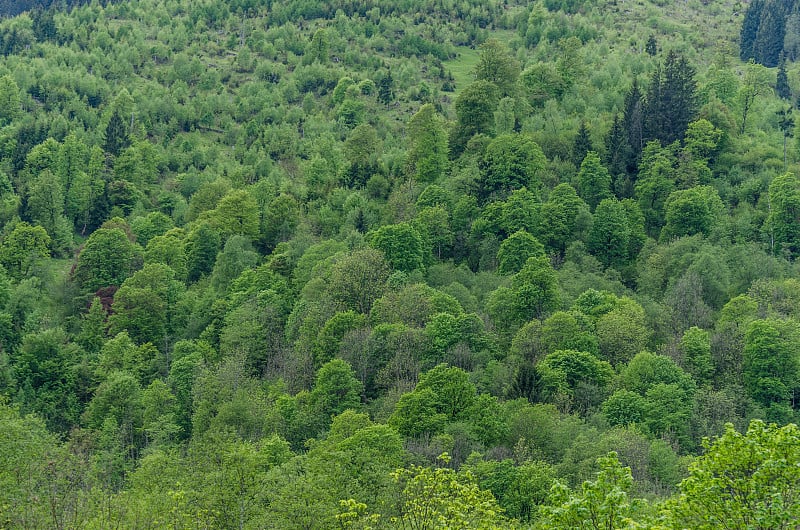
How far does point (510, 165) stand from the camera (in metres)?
127

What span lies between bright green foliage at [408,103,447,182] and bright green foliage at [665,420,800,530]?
10497 centimetres

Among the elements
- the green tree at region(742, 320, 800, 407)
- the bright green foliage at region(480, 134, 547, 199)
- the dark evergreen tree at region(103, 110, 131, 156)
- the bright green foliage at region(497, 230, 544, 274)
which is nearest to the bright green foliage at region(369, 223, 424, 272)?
the bright green foliage at region(497, 230, 544, 274)

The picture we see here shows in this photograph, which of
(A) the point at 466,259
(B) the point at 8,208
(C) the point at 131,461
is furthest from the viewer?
(B) the point at 8,208

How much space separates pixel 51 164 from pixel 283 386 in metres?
105

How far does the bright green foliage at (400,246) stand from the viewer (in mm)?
112438

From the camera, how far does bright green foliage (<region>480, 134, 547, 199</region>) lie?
419ft

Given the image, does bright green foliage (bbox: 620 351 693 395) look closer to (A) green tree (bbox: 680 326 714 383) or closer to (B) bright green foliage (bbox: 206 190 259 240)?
(A) green tree (bbox: 680 326 714 383)

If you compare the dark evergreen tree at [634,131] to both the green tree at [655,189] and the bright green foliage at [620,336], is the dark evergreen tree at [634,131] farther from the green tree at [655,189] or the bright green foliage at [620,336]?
the bright green foliage at [620,336]

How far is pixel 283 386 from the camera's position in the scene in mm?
95500

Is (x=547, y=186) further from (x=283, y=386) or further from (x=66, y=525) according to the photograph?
(x=66, y=525)

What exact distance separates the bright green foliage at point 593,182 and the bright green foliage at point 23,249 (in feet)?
276

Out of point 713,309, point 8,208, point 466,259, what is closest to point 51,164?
point 8,208

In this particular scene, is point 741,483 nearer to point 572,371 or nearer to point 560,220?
point 572,371

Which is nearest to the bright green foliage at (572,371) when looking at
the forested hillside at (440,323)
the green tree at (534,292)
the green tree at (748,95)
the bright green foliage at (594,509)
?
the forested hillside at (440,323)
